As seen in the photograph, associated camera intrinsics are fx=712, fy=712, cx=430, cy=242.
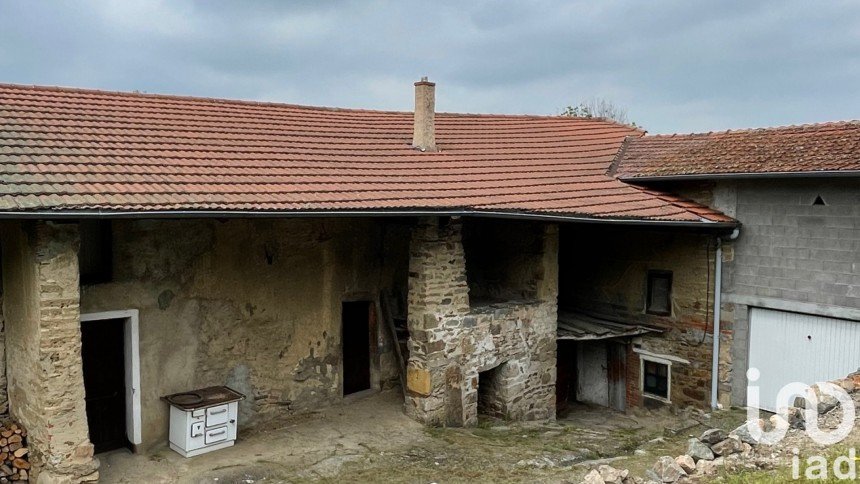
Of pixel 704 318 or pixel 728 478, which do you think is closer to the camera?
pixel 728 478

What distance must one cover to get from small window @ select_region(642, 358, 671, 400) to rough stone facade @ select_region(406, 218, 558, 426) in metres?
2.43

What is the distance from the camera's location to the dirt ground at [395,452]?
7996mm

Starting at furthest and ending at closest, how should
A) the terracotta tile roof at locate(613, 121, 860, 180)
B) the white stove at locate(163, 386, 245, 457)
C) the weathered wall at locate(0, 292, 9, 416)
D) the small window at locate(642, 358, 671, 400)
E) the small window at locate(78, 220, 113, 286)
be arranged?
1. the small window at locate(642, 358, 671, 400)
2. the terracotta tile roof at locate(613, 121, 860, 180)
3. the white stove at locate(163, 386, 245, 457)
4. the small window at locate(78, 220, 113, 286)
5. the weathered wall at locate(0, 292, 9, 416)

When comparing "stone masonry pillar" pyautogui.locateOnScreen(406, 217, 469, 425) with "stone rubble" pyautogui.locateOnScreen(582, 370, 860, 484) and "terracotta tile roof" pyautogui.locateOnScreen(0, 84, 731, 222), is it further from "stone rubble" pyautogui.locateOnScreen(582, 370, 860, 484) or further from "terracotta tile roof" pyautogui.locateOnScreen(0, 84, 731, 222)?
"stone rubble" pyautogui.locateOnScreen(582, 370, 860, 484)

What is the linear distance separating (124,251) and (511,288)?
6044 millimetres

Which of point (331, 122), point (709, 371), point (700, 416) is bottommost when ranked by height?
point (700, 416)

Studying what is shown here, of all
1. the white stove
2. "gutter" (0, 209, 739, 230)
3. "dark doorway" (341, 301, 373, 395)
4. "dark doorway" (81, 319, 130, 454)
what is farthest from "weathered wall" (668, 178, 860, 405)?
"dark doorway" (81, 319, 130, 454)

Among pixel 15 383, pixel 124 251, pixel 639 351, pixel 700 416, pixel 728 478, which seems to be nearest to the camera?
pixel 728 478

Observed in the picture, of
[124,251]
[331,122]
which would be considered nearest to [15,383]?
[124,251]

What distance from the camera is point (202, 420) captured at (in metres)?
8.47

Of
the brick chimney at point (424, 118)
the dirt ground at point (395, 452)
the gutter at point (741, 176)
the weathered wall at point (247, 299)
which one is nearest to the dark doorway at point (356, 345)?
the weathered wall at point (247, 299)

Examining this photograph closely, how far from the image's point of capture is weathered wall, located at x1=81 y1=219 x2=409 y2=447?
856cm

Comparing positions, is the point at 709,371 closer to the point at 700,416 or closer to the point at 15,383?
the point at 700,416

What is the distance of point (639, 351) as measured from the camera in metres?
12.7
